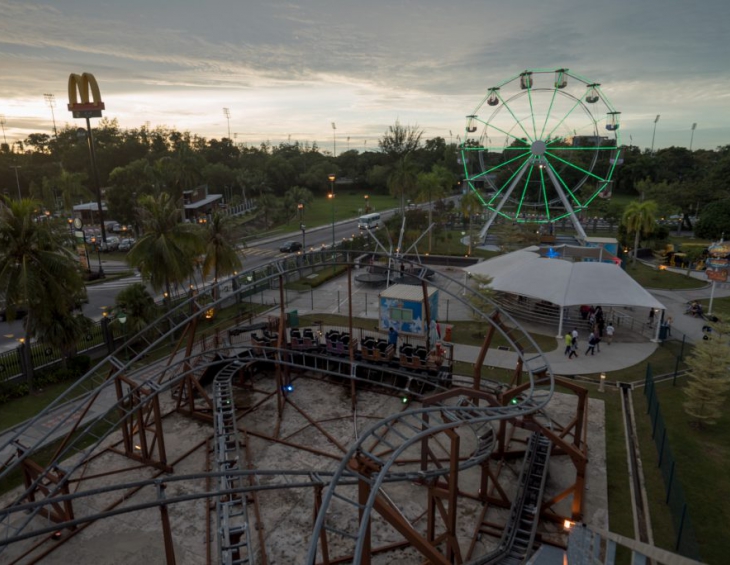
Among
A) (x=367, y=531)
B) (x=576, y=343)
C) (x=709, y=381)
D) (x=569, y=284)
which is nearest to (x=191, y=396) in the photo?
(x=367, y=531)

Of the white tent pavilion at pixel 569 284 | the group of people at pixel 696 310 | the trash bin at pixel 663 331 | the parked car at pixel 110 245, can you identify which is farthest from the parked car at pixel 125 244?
the group of people at pixel 696 310

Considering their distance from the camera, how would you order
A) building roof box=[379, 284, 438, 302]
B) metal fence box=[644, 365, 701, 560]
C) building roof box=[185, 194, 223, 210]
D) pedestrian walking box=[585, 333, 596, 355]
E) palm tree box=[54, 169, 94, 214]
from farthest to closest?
building roof box=[185, 194, 223, 210] < palm tree box=[54, 169, 94, 214] < building roof box=[379, 284, 438, 302] < pedestrian walking box=[585, 333, 596, 355] < metal fence box=[644, 365, 701, 560]

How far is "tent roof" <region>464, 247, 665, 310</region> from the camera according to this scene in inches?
1113

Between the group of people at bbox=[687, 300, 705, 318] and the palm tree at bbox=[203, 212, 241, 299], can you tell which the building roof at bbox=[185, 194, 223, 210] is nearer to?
the palm tree at bbox=[203, 212, 241, 299]

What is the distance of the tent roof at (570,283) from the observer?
28.3 meters

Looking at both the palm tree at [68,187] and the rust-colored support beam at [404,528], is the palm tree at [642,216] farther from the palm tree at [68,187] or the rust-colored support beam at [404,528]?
the palm tree at [68,187]

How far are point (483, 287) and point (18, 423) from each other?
84.7 ft

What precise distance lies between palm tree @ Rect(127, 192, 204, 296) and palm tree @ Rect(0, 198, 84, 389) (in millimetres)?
4576

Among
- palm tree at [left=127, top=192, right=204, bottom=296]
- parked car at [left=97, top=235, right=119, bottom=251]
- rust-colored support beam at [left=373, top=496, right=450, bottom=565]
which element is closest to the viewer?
rust-colored support beam at [left=373, top=496, right=450, bottom=565]

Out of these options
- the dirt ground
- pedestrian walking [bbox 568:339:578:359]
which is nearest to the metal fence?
the dirt ground

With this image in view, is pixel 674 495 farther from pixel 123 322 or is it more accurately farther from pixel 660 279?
pixel 660 279

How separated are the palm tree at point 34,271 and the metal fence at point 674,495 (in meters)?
25.3

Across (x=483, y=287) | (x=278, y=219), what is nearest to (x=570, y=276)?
(x=483, y=287)

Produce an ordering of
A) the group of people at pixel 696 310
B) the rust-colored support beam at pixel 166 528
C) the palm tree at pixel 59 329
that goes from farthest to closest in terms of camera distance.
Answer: the group of people at pixel 696 310 < the palm tree at pixel 59 329 < the rust-colored support beam at pixel 166 528
